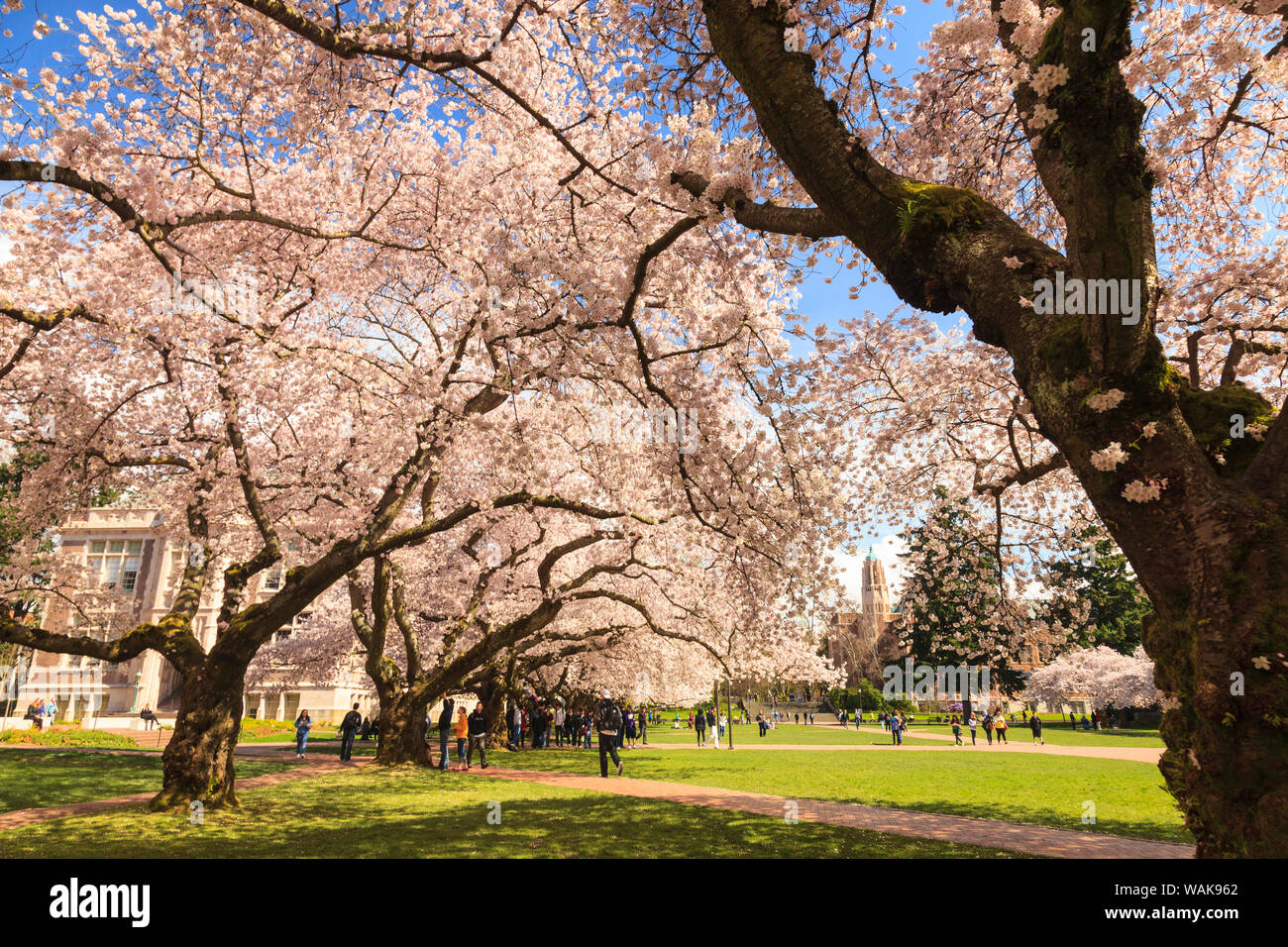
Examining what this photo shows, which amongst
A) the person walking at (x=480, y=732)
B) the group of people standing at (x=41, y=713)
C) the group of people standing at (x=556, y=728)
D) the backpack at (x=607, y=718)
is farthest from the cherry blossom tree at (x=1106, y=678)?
the group of people standing at (x=41, y=713)

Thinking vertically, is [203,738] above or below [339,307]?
below

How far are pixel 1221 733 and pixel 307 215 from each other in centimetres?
1363

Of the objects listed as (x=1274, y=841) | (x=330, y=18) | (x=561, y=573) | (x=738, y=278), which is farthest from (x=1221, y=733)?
(x=561, y=573)

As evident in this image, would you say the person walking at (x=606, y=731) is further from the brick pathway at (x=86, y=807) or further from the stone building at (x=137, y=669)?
the stone building at (x=137, y=669)

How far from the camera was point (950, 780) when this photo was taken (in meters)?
17.1

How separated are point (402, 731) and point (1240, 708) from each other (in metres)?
19.2

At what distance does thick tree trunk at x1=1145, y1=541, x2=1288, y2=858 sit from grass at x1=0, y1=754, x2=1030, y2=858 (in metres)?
4.93

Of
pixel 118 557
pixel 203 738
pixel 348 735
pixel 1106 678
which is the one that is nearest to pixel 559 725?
pixel 348 735

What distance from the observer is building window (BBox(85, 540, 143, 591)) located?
2090 inches

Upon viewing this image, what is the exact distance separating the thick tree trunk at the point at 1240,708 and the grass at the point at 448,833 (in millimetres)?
4934

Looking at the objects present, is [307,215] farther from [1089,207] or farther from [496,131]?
[1089,207]

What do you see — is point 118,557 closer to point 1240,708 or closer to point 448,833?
point 448,833

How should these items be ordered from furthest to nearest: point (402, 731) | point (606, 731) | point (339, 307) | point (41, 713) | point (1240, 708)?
point (41, 713)
point (402, 731)
point (606, 731)
point (339, 307)
point (1240, 708)

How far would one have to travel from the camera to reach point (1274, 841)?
301 cm
